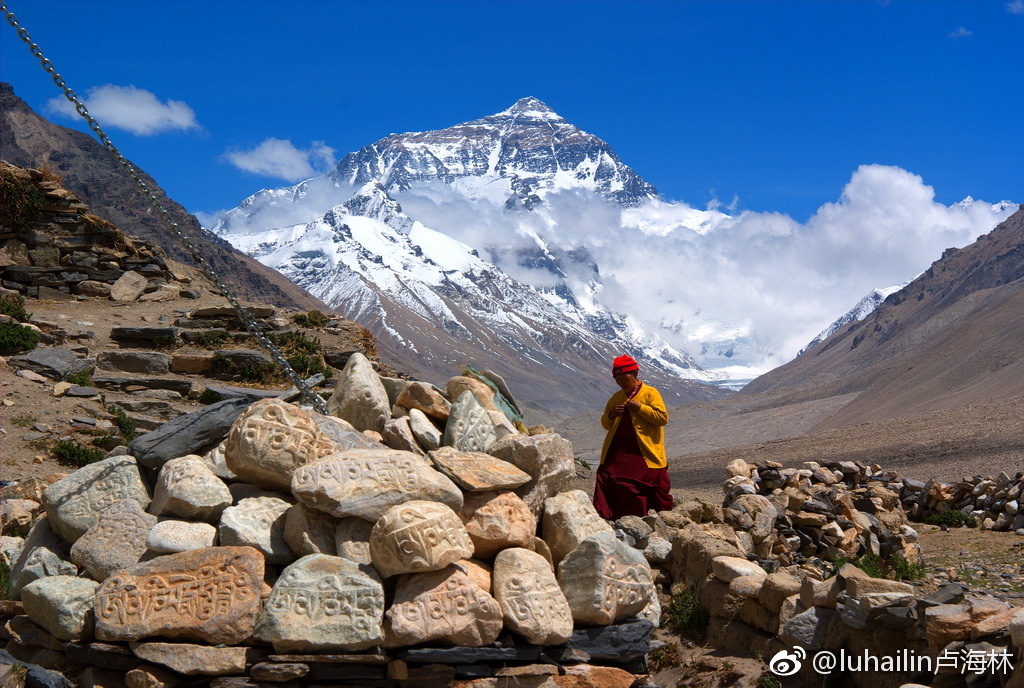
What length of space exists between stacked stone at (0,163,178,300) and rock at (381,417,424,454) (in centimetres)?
1243

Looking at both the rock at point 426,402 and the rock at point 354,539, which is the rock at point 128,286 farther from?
the rock at point 354,539

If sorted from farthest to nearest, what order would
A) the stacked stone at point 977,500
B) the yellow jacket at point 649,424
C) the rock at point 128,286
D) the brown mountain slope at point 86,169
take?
1. the brown mountain slope at point 86,169
2. the rock at point 128,286
3. the stacked stone at point 977,500
4. the yellow jacket at point 649,424

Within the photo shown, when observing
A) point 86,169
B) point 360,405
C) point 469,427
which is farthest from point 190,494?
point 86,169

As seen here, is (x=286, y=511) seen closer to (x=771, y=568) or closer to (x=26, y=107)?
(x=771, y=568)

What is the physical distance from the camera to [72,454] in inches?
371

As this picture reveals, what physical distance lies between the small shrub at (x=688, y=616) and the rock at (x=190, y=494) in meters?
3.68

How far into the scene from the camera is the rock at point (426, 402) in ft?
21.3

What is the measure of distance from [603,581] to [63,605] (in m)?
2.98

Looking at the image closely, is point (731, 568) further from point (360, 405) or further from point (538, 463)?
point (360, 405)

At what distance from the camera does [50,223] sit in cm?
1662

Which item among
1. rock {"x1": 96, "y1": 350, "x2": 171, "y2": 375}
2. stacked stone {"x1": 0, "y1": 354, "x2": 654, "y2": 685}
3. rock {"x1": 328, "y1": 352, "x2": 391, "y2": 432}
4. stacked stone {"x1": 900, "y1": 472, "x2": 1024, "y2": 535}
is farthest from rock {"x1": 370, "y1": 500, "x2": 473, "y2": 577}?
stacked stone {"x1": 900, "y1": 472, "x2": 1024, "y2": 535}

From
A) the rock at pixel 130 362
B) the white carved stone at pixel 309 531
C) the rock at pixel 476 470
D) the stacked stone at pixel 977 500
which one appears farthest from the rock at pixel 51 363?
the stacked stone at pixel 977 500

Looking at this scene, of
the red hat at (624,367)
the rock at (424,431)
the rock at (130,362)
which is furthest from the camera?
the rock at (130,362)

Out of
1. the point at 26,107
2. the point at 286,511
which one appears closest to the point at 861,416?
the point at 286,511
